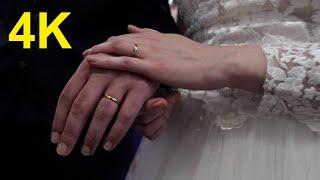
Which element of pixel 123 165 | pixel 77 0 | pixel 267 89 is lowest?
pixel 123 165

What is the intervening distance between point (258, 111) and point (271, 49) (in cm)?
10

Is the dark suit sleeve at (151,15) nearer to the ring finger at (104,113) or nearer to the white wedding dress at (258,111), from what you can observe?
the white wedding dress at (258,111)

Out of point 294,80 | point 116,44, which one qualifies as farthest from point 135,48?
point 294,80

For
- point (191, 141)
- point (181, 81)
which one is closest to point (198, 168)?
point (191, 141)

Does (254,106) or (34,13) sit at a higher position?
(34,13)

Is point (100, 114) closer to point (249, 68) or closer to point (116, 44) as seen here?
point (116, 44)

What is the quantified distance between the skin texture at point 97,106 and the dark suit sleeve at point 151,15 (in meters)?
Result: 0.21

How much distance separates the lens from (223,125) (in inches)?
24.5

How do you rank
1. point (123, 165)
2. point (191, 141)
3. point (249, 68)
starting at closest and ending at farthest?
1. point (249, 68)
2. point (191, 141)
3. point (123, 165)

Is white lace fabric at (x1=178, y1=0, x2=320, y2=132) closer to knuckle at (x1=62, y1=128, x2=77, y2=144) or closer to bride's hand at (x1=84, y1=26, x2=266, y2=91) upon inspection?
bride's hand at (x1=84, y1=26, x2=266, y2=91)

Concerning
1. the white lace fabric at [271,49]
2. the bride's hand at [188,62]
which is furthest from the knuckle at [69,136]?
the white lace fabric at [271,49]

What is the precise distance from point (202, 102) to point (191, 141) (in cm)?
7

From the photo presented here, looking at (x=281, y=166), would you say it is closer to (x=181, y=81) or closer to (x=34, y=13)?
(x=181, y=81)

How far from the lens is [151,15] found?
75cm
